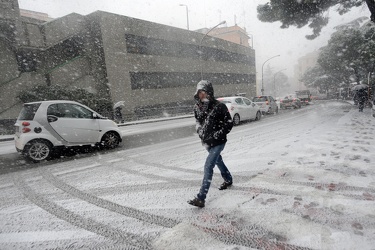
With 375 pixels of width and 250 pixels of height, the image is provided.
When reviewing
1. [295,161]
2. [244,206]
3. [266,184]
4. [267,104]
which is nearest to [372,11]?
[267,104]

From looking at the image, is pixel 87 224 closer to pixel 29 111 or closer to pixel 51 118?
pixel 51 118

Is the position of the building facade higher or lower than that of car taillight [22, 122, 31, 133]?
higher

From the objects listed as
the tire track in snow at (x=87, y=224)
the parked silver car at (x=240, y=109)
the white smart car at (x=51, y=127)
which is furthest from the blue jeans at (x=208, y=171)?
the parked silver car at (x=240, y=109)

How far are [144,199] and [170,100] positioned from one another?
2302 cm

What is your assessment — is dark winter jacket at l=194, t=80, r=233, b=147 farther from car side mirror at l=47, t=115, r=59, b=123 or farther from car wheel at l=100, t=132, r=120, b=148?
car wheel at l=100, t=132, r=120, b=148

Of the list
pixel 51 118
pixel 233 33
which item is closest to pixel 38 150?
pixel 51 118

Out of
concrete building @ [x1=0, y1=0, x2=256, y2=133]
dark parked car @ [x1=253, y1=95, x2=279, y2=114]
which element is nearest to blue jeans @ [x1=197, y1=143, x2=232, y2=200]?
dark parked car @ [x1=253, y1=95, x2=279, y2=114]

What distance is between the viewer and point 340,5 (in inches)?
510

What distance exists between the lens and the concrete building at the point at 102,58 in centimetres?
1648

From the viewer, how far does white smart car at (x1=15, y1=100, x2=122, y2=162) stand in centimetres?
600

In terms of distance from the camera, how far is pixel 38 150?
609 centimetres

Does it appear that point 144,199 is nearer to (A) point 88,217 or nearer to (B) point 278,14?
(A) point 88,217

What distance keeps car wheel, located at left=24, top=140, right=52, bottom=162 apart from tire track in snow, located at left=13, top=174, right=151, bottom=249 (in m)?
2.43

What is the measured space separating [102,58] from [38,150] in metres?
16.8
